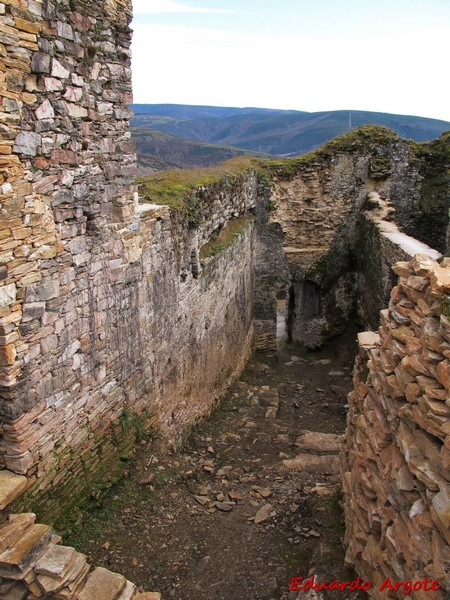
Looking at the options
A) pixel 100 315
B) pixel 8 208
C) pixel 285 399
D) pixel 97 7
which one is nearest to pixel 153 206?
pixel 100 315

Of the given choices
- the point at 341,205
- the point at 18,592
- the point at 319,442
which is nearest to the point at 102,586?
the point at 18,592

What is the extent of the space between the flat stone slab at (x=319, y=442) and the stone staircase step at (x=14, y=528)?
5482mm

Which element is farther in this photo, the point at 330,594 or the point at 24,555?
the point at 330,594

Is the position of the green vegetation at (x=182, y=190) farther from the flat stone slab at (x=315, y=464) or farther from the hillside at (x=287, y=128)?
the hillside at (x=287, y=128)

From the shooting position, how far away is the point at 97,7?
528 cm

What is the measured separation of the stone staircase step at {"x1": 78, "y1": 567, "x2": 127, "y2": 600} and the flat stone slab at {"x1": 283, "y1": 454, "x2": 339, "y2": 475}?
13.1 feet

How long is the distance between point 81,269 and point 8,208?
1265mm

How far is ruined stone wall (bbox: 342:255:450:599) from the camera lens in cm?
337

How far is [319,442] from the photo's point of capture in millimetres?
9156

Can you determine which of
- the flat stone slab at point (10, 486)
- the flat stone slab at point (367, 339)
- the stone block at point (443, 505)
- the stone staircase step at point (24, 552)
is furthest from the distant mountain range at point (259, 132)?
the stone block at point (443, 505)

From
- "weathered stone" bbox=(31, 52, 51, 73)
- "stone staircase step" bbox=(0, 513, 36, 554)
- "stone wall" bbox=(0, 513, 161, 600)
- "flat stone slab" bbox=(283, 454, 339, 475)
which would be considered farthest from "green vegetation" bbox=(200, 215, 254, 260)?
"stone wall" bbox=(0, 513, 161, 600)

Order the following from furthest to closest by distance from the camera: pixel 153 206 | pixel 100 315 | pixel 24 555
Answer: pixel 153 206 → pixel 100 315 → pixel 24 555

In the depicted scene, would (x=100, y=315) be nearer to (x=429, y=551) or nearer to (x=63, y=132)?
(x=63, y=132)

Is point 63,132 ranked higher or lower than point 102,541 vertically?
higher
